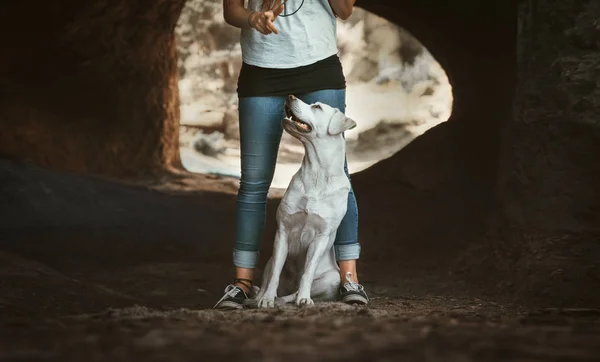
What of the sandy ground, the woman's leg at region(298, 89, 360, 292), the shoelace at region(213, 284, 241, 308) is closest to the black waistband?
the woman's leg at region(298, 89, 360, 292)

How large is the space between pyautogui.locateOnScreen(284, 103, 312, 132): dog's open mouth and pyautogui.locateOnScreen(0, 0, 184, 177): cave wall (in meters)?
6.22

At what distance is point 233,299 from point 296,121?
2.73 feet

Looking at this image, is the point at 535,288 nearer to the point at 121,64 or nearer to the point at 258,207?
the point at 258,207

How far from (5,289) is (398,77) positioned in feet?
29.9

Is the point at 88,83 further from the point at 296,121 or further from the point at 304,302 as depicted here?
the point at 304,302

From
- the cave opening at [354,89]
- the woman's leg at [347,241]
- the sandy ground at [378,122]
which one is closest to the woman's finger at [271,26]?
the woman's leg at [347,241]

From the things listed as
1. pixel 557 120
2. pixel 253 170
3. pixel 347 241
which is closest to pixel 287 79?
pixel 253 170

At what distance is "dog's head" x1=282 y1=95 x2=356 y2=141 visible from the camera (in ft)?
12.0

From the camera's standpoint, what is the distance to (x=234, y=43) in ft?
41.5

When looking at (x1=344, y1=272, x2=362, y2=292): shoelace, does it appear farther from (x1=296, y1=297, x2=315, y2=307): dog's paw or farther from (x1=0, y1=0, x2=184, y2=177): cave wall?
(x1=0, y1=0, x2=184, y2=177): cave wall

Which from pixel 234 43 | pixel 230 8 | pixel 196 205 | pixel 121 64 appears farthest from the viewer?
pixel 234 43

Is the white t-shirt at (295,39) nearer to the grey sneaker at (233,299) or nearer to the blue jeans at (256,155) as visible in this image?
the blue jeans at (256,155)

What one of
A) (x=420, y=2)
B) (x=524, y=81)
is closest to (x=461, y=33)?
(x=420, y=2)

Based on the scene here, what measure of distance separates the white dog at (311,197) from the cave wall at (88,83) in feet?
20.7
